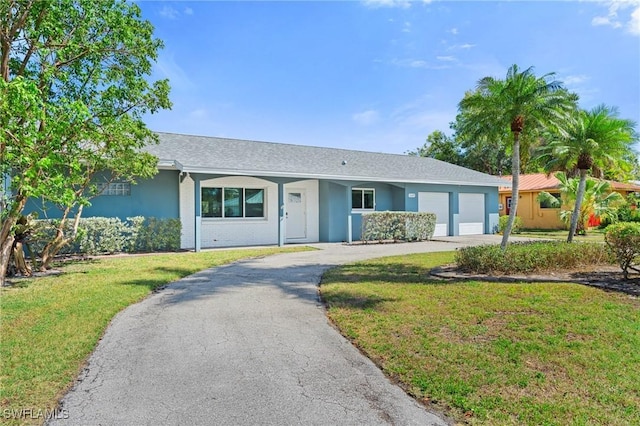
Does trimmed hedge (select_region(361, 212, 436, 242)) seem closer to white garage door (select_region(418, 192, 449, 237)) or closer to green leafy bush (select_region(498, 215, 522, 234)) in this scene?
white garage door (select_region(418, 192, 449, 237))

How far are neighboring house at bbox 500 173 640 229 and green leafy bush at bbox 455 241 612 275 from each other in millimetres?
17139

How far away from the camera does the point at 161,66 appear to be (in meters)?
11.8

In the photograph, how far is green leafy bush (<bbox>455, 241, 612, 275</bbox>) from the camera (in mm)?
8461

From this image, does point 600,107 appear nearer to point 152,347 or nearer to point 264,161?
point 264,161

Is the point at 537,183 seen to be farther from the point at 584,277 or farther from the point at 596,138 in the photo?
the point at 584,277

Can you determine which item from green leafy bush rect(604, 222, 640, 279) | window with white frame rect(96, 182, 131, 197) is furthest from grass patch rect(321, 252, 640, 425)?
window with white frame rect(96, 182, 131, 197)

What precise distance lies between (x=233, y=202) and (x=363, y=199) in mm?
6175

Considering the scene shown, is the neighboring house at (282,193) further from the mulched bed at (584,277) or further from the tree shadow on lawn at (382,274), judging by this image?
the mulched bed at (584,277)

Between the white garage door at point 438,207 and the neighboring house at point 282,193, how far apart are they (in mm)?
53

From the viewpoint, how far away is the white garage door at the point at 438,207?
67.8 ft

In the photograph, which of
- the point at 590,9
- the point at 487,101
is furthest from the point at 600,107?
the point at 487,101

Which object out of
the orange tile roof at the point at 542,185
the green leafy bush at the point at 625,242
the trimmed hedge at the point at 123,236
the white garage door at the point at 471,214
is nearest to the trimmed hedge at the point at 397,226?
the white garage door at the point at 471,214

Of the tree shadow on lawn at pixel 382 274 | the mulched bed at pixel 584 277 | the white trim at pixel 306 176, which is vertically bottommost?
the tree shadow on lawn at pixel 382 274

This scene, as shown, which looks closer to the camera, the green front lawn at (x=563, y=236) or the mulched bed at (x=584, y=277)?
the mulched bed at (x=584, y=277)
